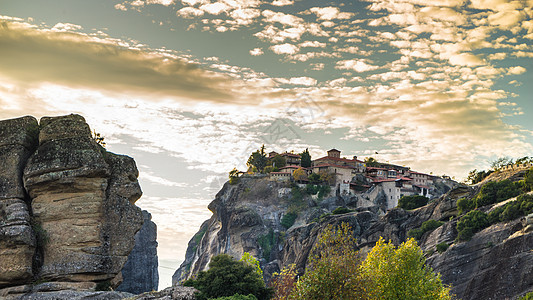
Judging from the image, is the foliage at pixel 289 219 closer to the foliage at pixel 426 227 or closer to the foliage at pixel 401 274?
the foliage at pixel 426 227

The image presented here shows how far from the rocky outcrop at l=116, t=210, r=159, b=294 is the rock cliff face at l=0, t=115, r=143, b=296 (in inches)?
3719

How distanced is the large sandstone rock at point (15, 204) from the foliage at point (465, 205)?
71.2 metres

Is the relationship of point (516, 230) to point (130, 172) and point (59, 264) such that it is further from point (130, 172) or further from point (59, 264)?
point (59, 264)

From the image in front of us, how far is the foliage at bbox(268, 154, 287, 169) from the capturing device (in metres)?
174

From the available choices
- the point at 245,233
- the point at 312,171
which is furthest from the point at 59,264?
the point at 312,171

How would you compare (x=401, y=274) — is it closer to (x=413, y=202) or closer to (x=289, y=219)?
(x=413, y=202)

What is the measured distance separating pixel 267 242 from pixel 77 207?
4283 inches

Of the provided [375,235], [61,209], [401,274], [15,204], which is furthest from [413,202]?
[15,204]

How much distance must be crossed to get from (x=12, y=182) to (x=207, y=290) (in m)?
20.0

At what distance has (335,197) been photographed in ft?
496

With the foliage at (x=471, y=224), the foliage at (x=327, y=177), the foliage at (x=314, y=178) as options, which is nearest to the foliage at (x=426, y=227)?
the foliage at (x=471, y=224)

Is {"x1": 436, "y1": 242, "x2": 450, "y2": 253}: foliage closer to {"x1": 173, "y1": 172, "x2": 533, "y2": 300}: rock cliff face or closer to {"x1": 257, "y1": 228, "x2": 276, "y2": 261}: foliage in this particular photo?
{"x1": 173, "y1": 172, "x2": 533, "y2": 300}: rock cliff face

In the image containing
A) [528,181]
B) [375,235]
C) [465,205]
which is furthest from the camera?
[375,235]

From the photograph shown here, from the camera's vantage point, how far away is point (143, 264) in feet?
481
